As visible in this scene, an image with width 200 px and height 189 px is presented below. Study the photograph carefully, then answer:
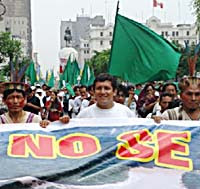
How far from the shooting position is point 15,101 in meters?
4.56

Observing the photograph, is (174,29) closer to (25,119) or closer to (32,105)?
(32,105)

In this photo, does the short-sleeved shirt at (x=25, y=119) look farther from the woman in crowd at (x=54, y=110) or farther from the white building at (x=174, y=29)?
the white building at (x=174, y=29)

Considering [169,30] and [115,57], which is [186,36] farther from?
[115,57]

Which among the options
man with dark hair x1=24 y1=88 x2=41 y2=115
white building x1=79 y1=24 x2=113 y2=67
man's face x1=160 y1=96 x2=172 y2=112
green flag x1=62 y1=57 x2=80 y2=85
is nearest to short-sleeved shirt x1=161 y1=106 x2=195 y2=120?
man's face x1=160 y1=96 x2=172 y2=112

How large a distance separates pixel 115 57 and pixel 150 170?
9.43 ft

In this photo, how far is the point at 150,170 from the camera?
12.7 ft

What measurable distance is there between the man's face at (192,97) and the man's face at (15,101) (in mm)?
1425

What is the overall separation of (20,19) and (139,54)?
95.8 m

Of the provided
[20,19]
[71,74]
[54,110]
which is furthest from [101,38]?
[54,110]

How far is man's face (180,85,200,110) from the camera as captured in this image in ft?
14.7

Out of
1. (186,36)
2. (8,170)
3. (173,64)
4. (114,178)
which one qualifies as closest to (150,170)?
(114,178)

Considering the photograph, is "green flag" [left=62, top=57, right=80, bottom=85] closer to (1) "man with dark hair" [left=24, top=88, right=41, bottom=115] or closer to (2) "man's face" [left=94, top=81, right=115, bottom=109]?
(1) "man with dark hair" [left=24, top=88, right=41, bottom=115]

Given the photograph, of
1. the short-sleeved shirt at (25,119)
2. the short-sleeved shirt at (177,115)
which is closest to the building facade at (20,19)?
the short-sleeved shirt at (25,119)

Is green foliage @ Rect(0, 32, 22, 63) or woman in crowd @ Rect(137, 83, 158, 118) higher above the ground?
green foliage @ Rect(0, 32, 22, 63)
